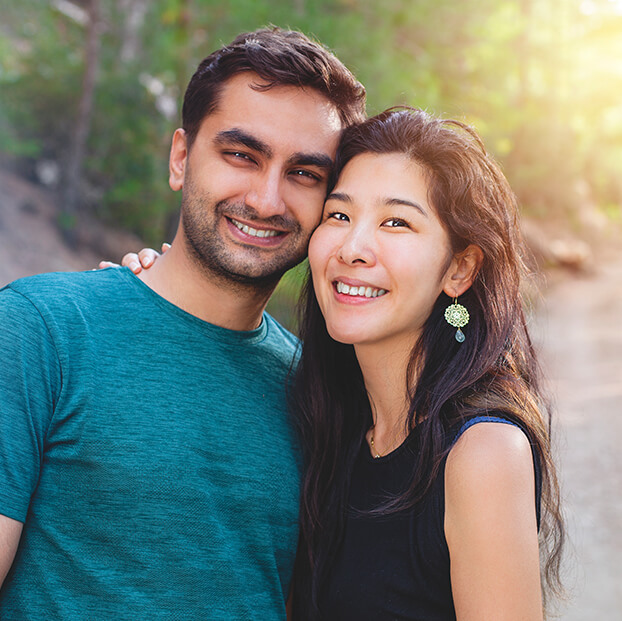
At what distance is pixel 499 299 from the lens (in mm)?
2418

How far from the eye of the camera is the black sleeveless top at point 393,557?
2.08m

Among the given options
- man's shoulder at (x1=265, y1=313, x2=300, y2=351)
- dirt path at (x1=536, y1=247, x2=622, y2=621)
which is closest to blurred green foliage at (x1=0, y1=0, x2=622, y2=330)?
dirt path at (x1=536, y1=247, x2=622, y2=621)

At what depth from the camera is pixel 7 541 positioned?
197 cm

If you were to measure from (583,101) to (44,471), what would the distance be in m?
26.9

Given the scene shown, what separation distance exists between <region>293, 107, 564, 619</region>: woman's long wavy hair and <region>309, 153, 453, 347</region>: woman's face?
6 cm

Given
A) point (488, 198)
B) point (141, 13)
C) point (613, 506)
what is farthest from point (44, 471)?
point (141, 13)

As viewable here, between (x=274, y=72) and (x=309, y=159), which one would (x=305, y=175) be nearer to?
(x=309, y=159)

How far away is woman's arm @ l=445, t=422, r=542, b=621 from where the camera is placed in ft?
6.25

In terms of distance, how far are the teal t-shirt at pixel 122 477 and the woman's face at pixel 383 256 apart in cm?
49

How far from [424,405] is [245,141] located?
1058mm

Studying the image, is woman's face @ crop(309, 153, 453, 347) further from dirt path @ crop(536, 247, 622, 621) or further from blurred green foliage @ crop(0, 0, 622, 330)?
blurred green foliage @ crop(0, 0, 622, 330)

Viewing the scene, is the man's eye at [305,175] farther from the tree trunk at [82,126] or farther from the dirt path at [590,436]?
the tree trunk at [82,126]

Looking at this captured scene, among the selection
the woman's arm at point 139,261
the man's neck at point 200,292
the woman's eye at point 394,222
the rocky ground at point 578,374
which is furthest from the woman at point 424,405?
the rocky ground at point 578,374

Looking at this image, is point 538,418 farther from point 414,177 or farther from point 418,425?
point 414,177
